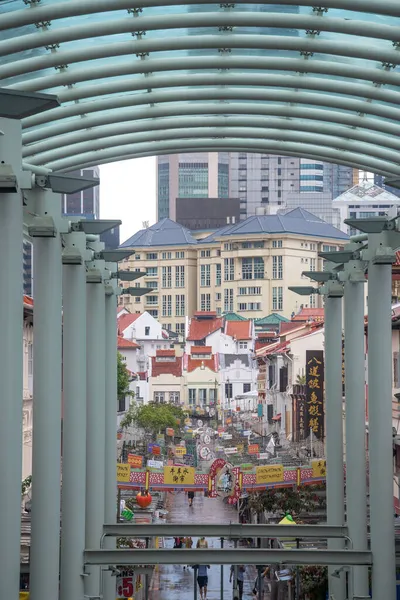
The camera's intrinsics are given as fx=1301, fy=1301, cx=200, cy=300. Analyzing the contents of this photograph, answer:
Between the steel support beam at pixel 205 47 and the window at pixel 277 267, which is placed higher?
the window at pixel 277 267

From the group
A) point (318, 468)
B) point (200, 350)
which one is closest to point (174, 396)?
point (200, 350)

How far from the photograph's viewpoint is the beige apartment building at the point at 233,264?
17875 centimetres

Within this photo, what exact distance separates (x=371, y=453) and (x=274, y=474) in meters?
22.4

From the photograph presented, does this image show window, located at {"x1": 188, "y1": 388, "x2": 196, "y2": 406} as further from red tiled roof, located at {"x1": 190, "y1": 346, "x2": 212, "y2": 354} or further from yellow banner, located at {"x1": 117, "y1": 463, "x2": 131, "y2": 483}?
yellow banner, located at {"x1": 117, "y1": 463, "x2": 131, "y2": 483}

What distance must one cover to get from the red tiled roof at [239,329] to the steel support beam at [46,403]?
13277cm

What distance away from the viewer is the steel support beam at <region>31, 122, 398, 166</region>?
26359mm

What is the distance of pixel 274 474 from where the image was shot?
43.9m

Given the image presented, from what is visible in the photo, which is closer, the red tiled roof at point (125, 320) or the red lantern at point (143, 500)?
the red lantern at point (143, 500)

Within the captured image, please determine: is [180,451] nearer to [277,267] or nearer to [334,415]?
[334,415]

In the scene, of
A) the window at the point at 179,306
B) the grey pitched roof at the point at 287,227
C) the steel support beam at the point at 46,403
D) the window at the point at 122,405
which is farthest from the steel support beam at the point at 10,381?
the window at the point at 179,306

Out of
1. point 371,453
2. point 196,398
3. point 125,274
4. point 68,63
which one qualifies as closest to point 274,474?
point 125,274

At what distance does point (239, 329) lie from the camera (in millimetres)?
152750

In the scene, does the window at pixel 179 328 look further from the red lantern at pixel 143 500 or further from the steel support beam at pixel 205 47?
the steel support beam at pixel 205 47

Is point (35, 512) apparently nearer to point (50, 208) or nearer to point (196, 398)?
point (50, 208)
